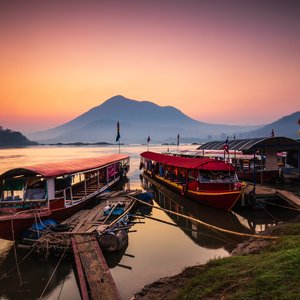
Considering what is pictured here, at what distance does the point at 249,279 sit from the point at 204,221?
12.3 meters

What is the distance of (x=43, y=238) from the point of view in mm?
13992

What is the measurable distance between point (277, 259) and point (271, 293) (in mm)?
2217

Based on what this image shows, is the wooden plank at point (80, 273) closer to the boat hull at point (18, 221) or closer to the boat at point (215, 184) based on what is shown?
the boat hull at point (18, 221)

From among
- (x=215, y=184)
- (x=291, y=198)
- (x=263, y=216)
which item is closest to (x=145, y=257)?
(x=215, y=184)

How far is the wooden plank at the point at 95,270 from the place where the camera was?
371 inches

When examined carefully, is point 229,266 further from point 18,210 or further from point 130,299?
point 18,210

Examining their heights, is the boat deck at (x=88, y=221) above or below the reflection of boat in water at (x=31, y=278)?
above

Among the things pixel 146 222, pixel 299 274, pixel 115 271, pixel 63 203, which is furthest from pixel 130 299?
pixel 146 222

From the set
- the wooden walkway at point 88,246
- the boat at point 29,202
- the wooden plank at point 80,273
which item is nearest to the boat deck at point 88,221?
the wooden walkway at point 88,246

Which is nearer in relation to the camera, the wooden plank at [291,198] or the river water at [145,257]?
the river water at [145,257]

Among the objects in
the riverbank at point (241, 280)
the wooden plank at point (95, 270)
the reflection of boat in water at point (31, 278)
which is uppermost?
the riverbank at point (241, 280)

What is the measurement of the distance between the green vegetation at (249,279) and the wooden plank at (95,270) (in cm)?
247

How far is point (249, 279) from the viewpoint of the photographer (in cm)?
840

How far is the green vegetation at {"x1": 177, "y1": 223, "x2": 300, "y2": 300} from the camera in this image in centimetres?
743
